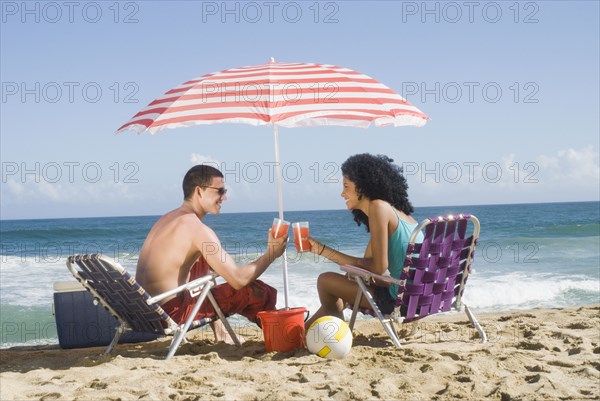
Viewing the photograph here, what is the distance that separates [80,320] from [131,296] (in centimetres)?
139

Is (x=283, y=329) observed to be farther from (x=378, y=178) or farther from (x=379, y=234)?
(x=378, y=178)

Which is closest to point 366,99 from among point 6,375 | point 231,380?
point 231,380

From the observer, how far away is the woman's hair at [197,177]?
15.8ft

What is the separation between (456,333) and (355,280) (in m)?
1.16

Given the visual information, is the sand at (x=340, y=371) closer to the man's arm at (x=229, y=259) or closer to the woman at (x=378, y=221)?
the woman at (x=378, y=221)

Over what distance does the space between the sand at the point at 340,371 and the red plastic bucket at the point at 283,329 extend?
71 millimetres

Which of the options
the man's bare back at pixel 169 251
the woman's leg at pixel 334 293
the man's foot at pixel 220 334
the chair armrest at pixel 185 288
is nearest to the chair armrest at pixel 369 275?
the woman's leg at pixel 334 293

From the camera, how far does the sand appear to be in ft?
12.5

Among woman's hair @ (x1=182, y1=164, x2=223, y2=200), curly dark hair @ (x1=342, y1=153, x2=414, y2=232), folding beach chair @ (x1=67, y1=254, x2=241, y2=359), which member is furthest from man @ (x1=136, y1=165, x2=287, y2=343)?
curly dark hair @ (x1=342, y1=153, x2=414, y2=232)

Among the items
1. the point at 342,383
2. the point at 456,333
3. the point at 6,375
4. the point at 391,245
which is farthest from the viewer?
the point at 456,333

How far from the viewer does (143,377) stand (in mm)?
4125

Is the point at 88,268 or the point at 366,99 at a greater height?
the point at 366,99

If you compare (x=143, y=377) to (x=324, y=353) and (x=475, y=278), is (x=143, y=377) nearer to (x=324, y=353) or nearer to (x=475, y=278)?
(x=324, y=353)

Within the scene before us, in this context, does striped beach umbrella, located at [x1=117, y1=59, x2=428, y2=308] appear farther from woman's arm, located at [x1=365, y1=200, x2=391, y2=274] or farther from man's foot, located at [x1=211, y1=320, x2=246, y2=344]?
man's foot, located at [x1=211, y1=320, x2=246, y2=344]
